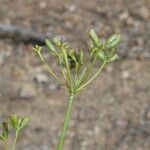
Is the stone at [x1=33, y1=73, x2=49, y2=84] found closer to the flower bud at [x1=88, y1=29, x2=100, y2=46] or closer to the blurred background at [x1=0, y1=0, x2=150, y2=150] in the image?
the blurred background at [x1=0, y1=0, x2=150, y2=150]

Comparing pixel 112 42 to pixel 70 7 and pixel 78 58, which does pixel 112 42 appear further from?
pixel 70 7

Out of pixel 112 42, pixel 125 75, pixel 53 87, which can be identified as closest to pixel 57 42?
pixel 112 42

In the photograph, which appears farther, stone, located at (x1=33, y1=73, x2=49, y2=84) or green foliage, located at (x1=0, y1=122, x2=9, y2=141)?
stone, located at (x1=33, y1=73, x2=49, y2=84)

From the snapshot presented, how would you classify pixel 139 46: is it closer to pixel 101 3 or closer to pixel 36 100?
pixel 101 3

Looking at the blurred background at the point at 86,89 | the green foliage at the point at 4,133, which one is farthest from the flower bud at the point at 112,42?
the blurred background at the point at 86,89

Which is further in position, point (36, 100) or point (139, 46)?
point (139, 46)

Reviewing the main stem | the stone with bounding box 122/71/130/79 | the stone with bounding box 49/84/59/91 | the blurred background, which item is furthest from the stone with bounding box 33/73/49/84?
the main stem

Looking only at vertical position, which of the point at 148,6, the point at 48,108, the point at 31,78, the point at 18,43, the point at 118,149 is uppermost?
the point at 148,6

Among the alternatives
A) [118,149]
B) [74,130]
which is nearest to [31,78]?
[74,130]
